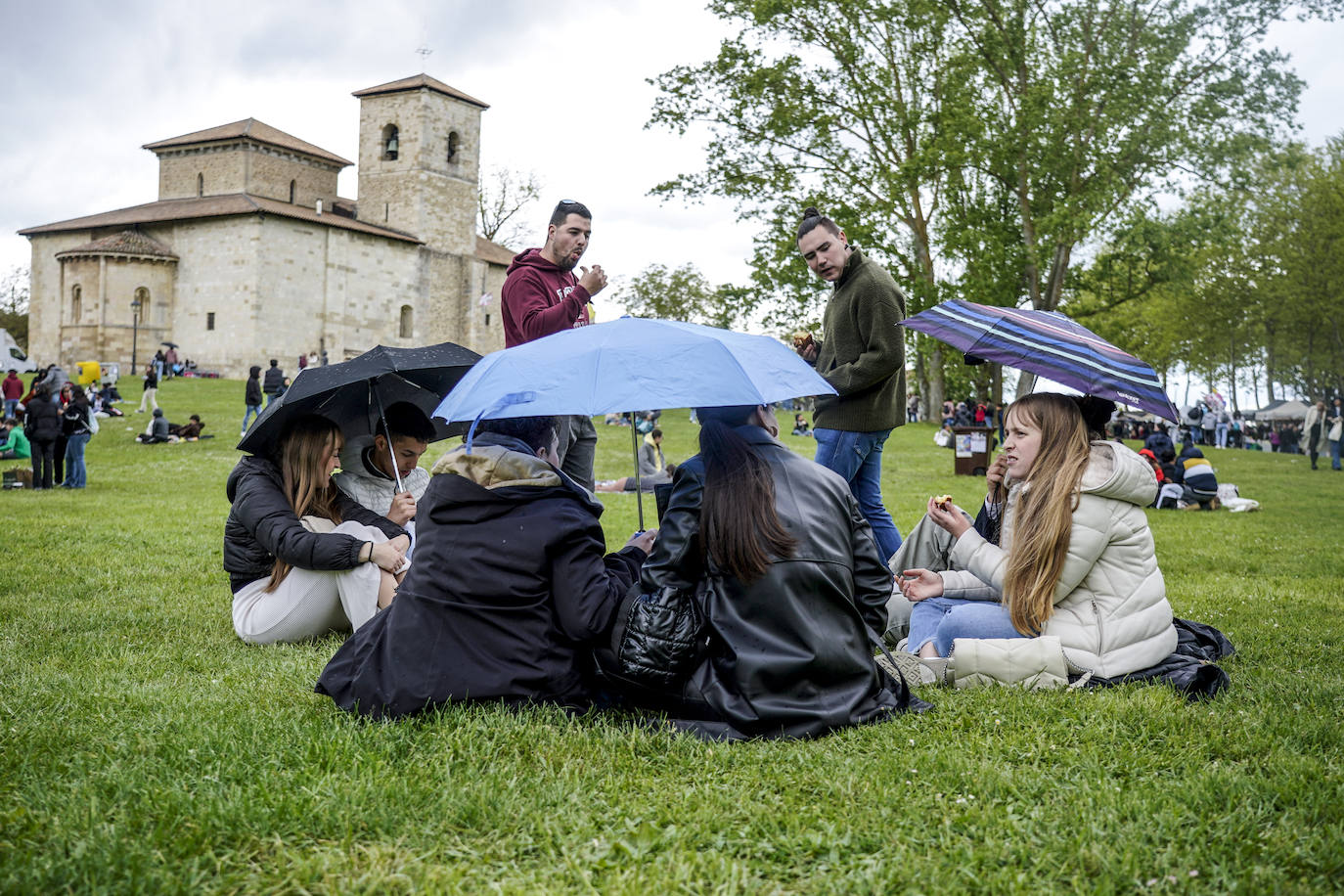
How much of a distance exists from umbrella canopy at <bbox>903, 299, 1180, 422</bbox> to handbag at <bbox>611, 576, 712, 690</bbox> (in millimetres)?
1618

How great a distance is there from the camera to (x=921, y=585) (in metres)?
4.48

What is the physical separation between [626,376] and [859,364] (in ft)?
9.08

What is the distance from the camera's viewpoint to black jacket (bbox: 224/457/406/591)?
466 centimetres

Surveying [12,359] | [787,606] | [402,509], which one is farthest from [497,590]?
[12,359]

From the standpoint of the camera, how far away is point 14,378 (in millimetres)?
27000

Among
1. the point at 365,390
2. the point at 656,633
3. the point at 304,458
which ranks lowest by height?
the point at 656,633

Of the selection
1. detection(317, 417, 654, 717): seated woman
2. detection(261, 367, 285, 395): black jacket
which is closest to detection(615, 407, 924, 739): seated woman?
detection(317, 417, 654, 717): seated woman

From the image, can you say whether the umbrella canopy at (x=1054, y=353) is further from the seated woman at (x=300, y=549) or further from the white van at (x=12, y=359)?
the white van at (x=12, y=359)

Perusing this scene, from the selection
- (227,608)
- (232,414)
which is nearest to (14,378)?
(232,414)

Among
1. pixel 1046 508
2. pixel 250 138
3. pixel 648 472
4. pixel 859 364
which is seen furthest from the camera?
pixel 250 138

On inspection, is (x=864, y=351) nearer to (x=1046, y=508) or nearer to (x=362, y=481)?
(x=1046, y=508)

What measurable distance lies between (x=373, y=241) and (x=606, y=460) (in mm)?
35789

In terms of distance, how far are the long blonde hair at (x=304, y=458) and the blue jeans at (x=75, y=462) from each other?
1301 centimetres

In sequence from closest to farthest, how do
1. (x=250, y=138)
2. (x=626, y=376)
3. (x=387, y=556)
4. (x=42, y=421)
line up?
1. (x=626, y=376)
2. (x=387, y=556)
3. (x=42, y=421)
4. (x=250, y=138)
